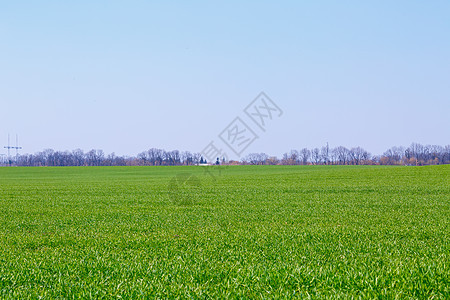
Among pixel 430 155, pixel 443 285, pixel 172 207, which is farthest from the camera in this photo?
pixel 430 155

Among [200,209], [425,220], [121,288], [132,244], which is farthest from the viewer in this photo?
[200,209]

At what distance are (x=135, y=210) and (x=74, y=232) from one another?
6500mm

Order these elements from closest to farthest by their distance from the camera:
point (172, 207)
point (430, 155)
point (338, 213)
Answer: point (338, 213), point (172, 207), point (430, 155)

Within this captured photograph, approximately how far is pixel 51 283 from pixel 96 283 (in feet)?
2.65

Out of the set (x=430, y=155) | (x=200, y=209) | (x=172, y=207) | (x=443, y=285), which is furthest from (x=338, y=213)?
(x=430, y=155)

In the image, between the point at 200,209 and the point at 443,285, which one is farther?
the point at 200,209

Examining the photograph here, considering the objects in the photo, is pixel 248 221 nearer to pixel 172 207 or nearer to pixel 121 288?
pixel 172 207

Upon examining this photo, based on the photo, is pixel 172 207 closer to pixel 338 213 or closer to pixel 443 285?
pixel 338 213

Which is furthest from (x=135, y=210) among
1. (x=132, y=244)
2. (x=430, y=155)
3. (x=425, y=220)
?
(x=430, y=155)

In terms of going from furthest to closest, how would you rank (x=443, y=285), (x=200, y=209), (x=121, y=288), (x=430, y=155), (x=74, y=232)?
Answer: (x=430, y=155)
(x=200, y=209)
(x=74, y=232)
(x=121, y=288)
(x=443, y=285)

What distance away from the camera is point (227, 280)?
6.05 m

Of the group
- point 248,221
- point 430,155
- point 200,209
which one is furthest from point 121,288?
point 430,155

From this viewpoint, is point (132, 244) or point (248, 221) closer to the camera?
point (132, 244)

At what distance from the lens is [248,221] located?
14641 mm
